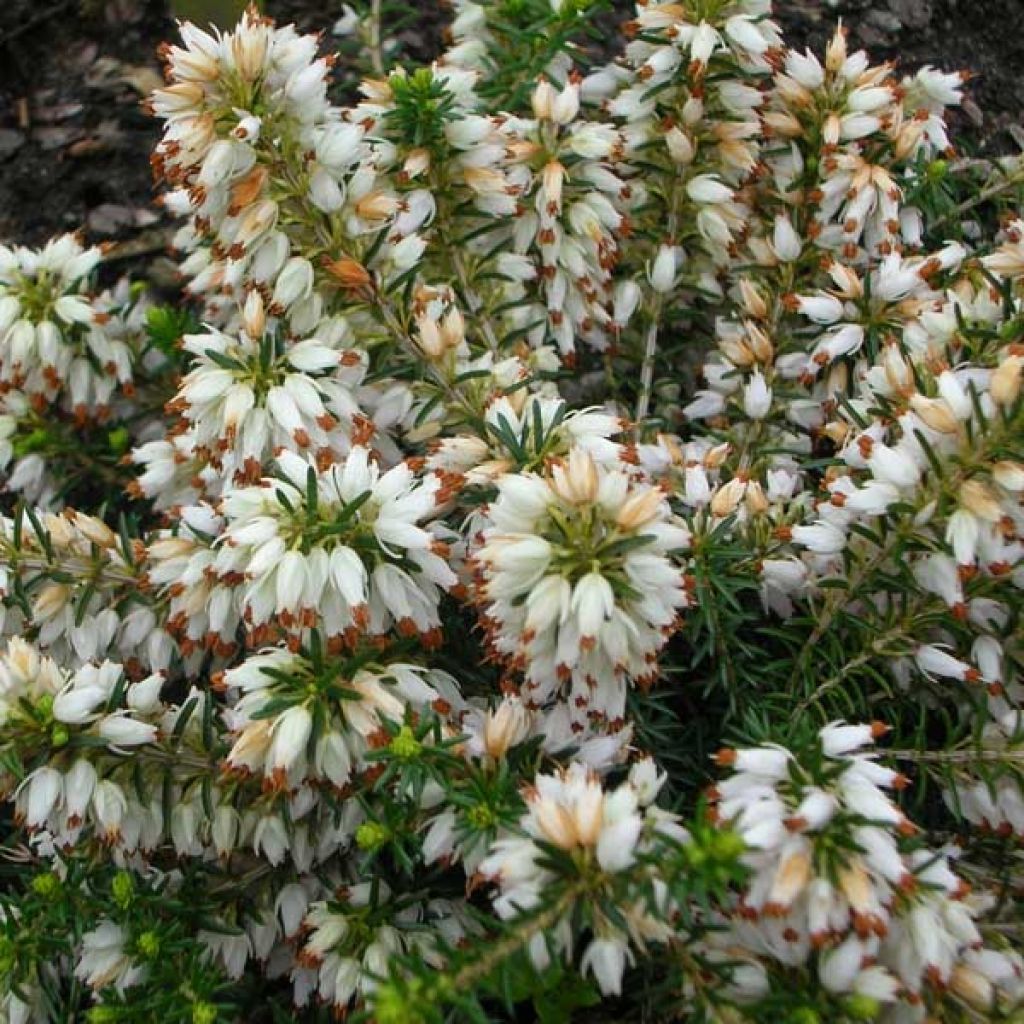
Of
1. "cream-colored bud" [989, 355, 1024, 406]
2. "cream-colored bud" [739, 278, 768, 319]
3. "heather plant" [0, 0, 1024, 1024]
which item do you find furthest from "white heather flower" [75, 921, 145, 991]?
"cream-colored bud" [739, 278, 768, 319]

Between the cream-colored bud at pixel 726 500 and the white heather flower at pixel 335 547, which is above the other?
the white heather flower at pixel 335 547

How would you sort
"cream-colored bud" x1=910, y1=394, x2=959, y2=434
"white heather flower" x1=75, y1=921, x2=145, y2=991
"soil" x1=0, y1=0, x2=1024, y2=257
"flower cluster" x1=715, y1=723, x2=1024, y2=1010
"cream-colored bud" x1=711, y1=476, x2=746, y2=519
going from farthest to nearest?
"soil" x1=0, y1=0, x2=1024, y2=257, "cream-colored bud" x1=711, y1=476, x2=746, y2=519, "white heather flower" x1=75, y1=921, x2=145, y2=991, "cream-colored bud" x1=910, y1=394, x2=959, y2=434, "flower cluster" x1=715, y1=723, x2=1024, y2=1010

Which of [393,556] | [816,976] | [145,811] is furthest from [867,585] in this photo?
[145,811]

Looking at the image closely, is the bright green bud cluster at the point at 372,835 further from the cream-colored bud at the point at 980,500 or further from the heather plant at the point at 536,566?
the cream-colored bud at the point at 980,500

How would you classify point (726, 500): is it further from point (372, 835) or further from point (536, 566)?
point (372, 835)

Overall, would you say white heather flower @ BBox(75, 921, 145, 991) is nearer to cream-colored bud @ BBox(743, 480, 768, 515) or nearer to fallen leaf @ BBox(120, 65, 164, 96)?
cream-colored bud @ BBox(743, 480, 768, 515)

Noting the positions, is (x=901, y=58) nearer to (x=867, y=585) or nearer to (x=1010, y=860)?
(x=867, y=585)

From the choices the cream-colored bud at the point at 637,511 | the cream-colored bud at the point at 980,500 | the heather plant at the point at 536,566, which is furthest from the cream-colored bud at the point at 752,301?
the cream-colored bud at the point at 637,511

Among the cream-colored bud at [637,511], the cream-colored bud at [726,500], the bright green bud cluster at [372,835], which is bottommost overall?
the bright green bud cluster at [372,835]
